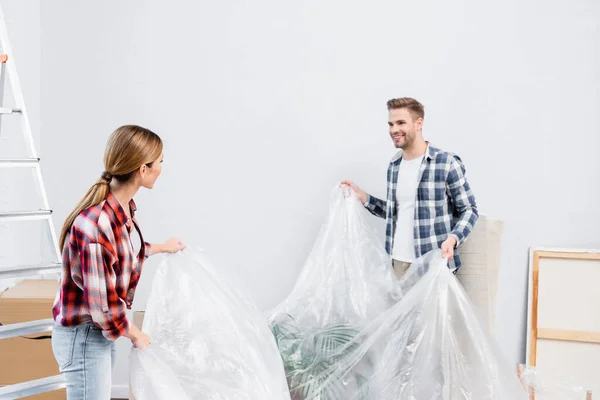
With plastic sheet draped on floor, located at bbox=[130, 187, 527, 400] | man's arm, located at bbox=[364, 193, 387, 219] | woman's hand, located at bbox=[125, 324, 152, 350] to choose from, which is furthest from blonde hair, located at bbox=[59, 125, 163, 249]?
man's arm, located at bbox=[364, 193, 387, 219]

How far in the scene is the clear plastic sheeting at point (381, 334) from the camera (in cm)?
179

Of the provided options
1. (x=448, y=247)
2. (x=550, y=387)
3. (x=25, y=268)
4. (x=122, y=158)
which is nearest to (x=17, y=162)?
(x=25, y=268)

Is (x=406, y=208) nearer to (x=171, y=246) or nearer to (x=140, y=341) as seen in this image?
(x=171, y=246)

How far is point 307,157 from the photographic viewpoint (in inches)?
105

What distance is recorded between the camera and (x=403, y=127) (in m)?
2.21

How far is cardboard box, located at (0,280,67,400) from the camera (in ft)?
7.79

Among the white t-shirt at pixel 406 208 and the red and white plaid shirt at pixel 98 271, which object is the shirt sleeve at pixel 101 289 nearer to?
the red and white plaid shirt at pixel 98 271

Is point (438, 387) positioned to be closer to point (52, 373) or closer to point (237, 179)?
point (237, 179)

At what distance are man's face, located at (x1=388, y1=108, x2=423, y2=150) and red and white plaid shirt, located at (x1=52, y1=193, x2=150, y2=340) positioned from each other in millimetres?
1108

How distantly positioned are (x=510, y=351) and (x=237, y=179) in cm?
136

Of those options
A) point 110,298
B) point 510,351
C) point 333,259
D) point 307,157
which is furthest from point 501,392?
point 307,157

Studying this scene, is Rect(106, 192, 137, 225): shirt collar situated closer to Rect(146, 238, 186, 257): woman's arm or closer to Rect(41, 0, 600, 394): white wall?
Rect(146, 238, 186, 257): woman's arm

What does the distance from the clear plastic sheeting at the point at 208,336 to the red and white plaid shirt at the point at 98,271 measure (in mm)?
203

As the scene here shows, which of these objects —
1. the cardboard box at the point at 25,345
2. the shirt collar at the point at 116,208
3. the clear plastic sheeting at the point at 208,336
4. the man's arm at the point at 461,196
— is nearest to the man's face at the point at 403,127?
the man's arm at the point at 461,196
